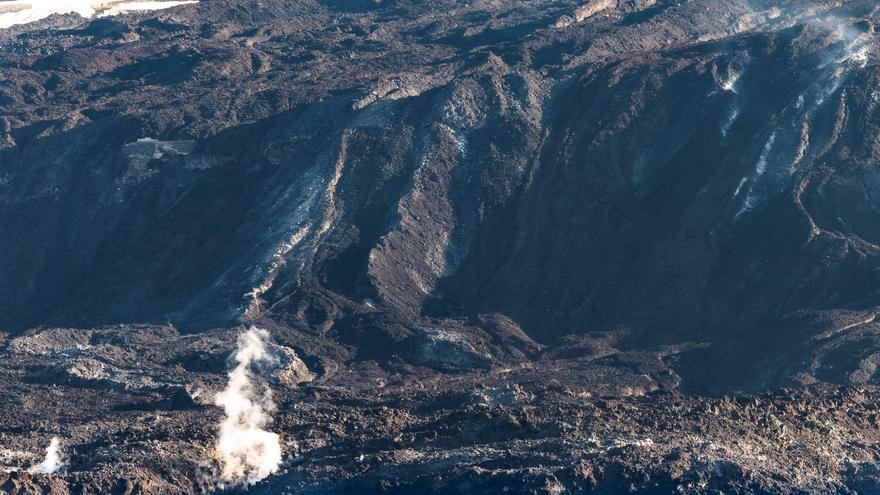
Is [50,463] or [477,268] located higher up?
[477,268]

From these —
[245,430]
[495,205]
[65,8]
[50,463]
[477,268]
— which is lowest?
[245,430]

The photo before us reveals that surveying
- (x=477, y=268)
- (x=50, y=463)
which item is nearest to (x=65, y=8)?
(x=477, y=268)

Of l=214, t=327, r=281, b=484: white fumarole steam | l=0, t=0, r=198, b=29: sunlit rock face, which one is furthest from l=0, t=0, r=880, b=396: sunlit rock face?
l=0, t=0, r=198, b=29: sunlit rock face

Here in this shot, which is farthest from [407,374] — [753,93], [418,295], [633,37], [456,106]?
[633,37]

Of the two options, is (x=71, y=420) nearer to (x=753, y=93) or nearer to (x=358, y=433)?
(x=358, y=433)

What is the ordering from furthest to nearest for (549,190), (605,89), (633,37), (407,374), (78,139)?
(633,37), (78,139), (605,89), (549,190), (407,374)

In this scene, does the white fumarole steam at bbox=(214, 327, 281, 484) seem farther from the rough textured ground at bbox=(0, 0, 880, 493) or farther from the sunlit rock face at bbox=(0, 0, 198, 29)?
the sunlit rock face at bbox=(0, 0, 198, 29)

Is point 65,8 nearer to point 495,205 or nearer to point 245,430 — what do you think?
point 495,205

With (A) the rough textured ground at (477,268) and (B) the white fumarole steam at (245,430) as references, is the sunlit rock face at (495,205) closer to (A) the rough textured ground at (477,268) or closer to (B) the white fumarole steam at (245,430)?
(A) the rough textured ground at (477,268)
